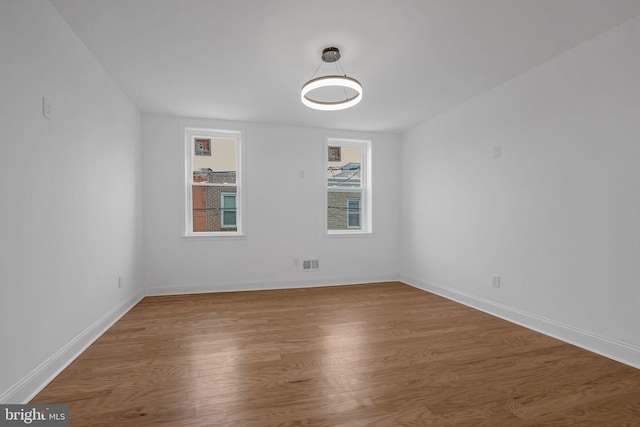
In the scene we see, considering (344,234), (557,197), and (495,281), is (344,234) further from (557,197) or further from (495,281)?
(557,197)

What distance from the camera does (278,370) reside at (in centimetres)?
213

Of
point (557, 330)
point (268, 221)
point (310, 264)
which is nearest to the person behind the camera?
point (557, 330)

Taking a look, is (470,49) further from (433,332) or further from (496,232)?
(433,332)

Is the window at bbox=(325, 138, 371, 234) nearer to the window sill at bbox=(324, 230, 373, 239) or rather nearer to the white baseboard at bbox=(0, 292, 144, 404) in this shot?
the window sill at bbox=(324, 230, 373, 239)

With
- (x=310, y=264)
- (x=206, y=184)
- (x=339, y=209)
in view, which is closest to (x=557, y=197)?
(x=339, y=209)

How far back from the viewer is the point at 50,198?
2.04 metres

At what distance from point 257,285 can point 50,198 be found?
2944 mm

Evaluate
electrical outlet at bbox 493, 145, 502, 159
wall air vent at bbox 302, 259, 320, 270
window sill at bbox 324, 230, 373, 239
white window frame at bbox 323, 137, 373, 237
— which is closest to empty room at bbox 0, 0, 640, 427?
electrical outlet at bbox 493, 145, 502, 159

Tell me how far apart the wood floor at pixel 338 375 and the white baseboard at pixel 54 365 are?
0.06 m

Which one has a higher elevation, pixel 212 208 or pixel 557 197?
pixel 557 197

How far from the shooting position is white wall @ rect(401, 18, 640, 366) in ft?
7.50

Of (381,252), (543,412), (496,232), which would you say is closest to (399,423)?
(543,412)

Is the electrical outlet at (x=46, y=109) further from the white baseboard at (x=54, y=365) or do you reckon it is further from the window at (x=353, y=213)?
the window at (x=353, y=213)

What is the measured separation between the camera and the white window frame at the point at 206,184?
4449 mm
